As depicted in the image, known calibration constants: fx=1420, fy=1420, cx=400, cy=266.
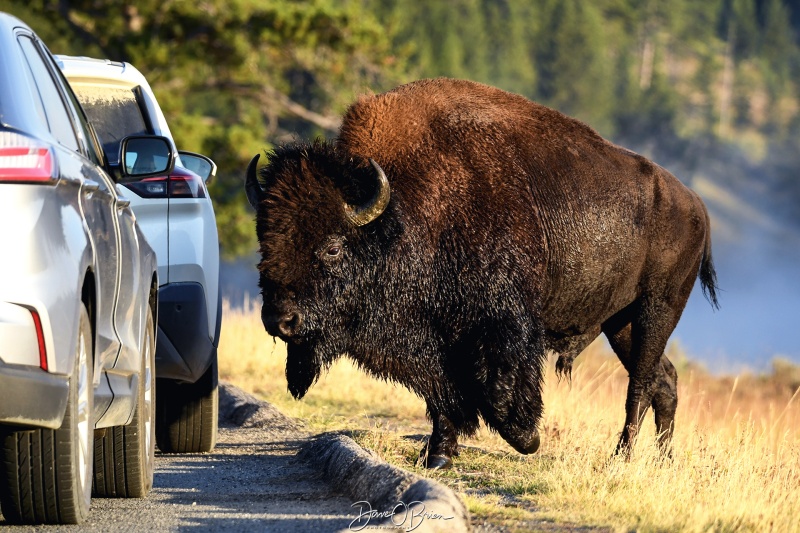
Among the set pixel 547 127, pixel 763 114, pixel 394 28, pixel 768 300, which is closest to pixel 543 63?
→ pixel 768 300

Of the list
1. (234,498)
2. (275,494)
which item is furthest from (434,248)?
(234,498)

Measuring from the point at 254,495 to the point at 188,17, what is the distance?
21.5m

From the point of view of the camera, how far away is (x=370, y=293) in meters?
8.39

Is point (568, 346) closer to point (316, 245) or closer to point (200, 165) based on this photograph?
point (316, 245)

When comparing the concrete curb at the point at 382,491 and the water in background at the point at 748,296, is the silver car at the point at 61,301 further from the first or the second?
the water in background at the point at 748,296

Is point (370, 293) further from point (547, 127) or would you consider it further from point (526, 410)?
point (547, 127)

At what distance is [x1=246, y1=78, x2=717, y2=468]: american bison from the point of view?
8.10 m

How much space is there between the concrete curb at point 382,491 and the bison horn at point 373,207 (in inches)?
49.5

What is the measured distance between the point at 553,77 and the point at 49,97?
82484 mm

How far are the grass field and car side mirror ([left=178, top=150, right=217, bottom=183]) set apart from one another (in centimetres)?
109

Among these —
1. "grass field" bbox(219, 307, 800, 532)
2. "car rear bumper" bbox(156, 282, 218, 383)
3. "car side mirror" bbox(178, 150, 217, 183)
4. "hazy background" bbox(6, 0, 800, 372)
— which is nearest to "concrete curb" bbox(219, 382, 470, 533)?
"grass field" bbox(219, 307, 800, 532)

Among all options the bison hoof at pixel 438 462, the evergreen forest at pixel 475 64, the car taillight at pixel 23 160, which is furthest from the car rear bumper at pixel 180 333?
the car taillight at pixel 23 160

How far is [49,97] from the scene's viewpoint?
5.37m
